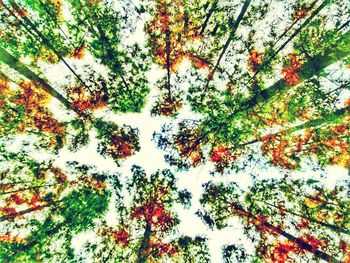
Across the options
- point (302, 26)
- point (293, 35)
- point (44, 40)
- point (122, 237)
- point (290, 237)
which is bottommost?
point (290, 237)

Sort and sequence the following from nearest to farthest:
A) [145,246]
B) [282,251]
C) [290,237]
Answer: [290,237]
[282,251]
[145,246]

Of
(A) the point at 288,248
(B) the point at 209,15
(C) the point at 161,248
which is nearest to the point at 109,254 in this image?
(C) the point at 161,248

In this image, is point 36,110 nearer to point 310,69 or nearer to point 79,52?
point 79,52

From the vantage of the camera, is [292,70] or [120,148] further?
[120,148]

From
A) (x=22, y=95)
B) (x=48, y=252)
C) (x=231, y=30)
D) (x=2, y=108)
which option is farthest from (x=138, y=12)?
(x=48, y=252)

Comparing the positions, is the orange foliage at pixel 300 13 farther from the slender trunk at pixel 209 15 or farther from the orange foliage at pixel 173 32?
the orange foliage at pixel 173 32

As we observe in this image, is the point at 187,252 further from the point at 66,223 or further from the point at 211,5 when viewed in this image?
the point at 211,5

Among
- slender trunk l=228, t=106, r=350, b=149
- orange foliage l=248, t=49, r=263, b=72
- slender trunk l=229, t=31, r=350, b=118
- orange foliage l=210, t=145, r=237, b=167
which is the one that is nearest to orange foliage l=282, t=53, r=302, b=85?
slender trunk l=229, t=31, r=350, b=118
